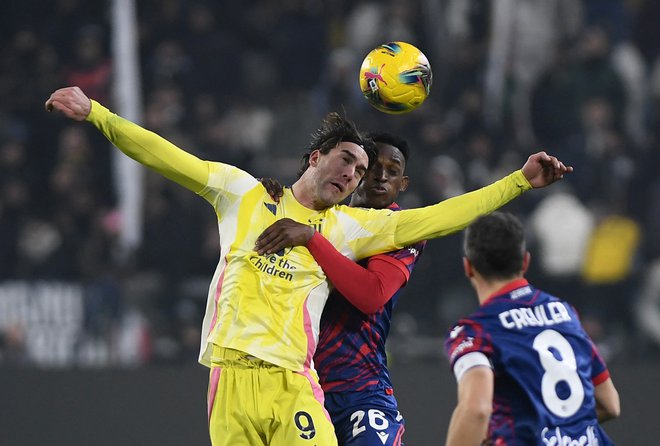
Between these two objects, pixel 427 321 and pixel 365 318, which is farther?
pixel 427 321

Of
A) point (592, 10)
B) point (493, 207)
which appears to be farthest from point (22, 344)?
point (592, 10)

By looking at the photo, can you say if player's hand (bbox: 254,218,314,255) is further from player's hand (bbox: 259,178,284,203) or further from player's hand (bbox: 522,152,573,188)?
player's hand (bbox: 522,152,573,188)

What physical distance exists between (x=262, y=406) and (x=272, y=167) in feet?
18.7

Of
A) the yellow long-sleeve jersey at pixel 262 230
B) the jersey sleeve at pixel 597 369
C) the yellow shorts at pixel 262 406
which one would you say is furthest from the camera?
the yellow long-sleeve jersey at pixel 262 230

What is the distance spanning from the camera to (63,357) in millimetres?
8930

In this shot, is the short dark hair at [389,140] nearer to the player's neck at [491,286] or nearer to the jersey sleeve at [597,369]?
the player's neck at [491,286]

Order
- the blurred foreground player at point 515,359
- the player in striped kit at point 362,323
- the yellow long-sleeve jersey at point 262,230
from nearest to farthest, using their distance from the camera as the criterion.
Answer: the blurred foreground player at point 515,359 → the yellow long-sleeve jersey at point 262,230 → the player in striped kit at point 362,323

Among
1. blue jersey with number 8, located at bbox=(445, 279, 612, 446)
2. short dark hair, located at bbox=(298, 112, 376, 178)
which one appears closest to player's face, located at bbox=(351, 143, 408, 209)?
short dark hair, located at bbox=(298, 112, 376, 178)

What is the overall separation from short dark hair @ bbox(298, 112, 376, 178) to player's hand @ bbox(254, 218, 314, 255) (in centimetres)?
42

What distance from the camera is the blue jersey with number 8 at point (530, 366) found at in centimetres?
383

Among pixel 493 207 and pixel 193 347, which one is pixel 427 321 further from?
pixel 493 207

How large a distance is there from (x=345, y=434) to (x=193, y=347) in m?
4.19

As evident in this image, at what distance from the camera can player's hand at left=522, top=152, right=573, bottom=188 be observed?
487 cm

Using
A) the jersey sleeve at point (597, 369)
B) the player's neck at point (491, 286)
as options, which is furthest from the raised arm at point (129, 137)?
the jersey sleeve at point (597, 369)
